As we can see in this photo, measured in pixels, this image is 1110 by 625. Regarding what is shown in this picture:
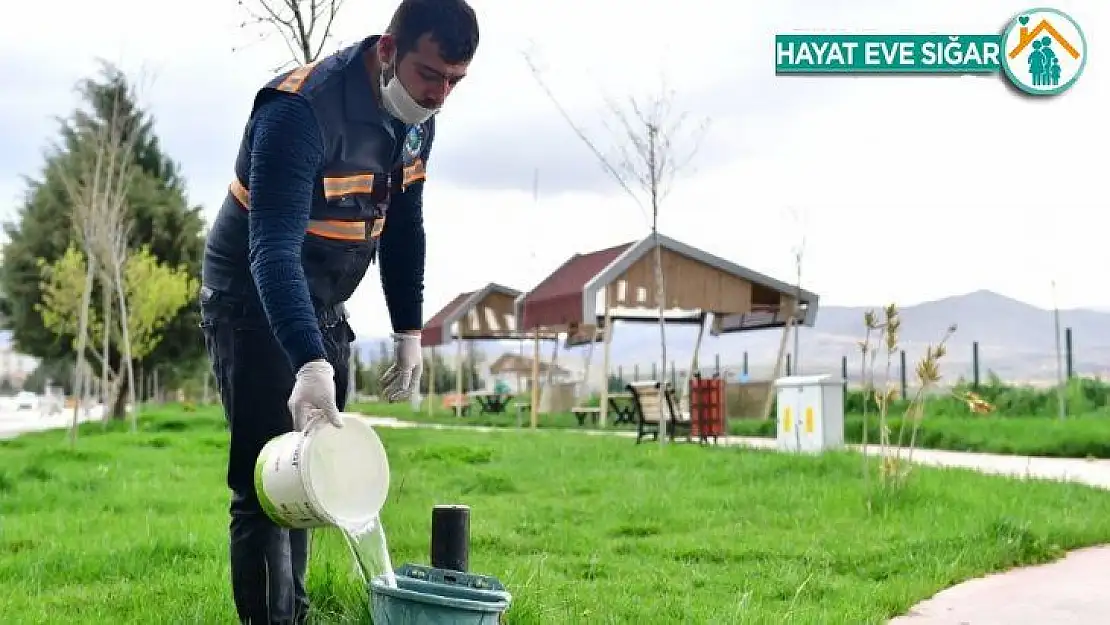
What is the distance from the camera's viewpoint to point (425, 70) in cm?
281

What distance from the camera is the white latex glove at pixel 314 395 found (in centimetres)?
264

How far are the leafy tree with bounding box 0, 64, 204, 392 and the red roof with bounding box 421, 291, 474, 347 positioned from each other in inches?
221

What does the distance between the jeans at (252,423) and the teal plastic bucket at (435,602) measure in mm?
513

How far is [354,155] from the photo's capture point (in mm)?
2992

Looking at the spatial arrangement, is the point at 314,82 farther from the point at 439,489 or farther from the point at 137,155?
the point at 137,155

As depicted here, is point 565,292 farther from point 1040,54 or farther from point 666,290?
point 1040,54

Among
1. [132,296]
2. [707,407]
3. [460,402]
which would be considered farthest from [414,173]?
[460,402]

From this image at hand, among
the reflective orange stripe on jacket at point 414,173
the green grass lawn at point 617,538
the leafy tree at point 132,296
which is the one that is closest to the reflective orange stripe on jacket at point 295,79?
the reflective orange stripe on jacket at point 414,173

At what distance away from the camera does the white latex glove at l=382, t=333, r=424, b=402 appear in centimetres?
363

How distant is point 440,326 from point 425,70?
24.3m

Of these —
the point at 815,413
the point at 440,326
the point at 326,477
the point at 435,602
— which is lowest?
the point at 435,602

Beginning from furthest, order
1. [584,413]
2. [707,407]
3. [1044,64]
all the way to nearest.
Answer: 1. [584,413]
2. [707,407]
3. [1044,64]

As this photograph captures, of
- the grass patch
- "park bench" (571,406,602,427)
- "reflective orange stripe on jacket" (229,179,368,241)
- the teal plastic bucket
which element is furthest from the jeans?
"park bench" (571,406,602,427)

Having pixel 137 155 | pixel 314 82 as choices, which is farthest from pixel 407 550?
pixel 137 155
